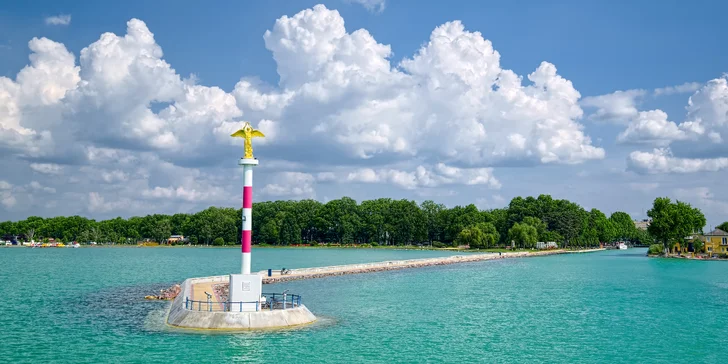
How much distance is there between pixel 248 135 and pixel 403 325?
56.2ft

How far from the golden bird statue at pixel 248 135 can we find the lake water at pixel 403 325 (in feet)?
38.3

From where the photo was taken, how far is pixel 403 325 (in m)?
42.2

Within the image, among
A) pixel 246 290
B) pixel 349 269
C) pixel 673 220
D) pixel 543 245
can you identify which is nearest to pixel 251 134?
pixel 246 290

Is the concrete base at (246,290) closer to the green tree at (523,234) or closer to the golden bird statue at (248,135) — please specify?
the golden bird statue at (248,135)

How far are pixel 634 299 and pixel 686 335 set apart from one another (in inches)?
805

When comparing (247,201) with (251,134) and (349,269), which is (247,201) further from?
(349,269)

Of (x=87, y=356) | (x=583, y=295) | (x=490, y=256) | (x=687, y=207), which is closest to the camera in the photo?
(x=87, y=356)

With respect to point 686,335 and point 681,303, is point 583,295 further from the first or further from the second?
point 686,335

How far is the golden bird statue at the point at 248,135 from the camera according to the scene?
39.3 metres

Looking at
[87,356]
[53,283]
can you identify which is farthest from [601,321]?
[53,283]

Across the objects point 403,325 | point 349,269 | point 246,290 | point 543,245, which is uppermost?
point 543,245

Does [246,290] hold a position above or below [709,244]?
below

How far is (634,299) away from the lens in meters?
60.9

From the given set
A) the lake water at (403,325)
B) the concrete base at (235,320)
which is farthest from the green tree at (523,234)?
the concrete base at (235,320)
